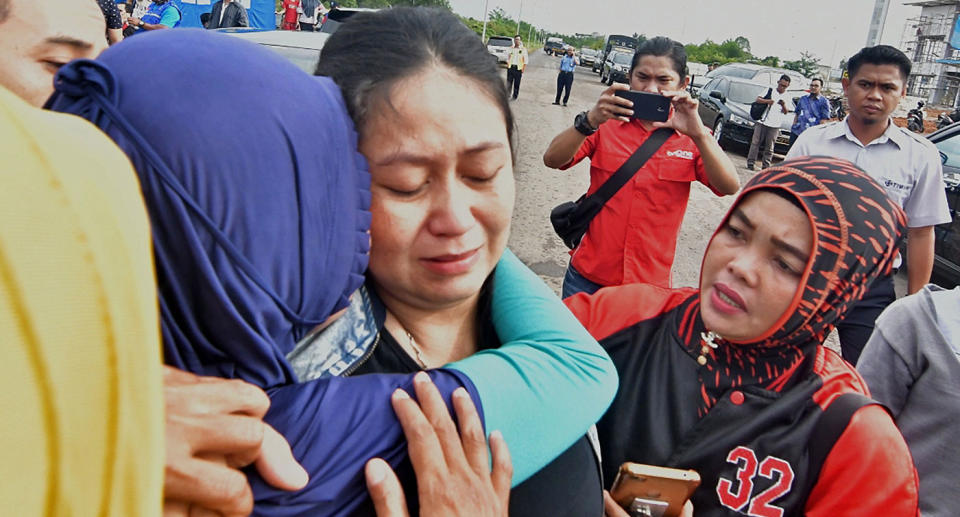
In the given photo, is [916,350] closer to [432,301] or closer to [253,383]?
[432,301]

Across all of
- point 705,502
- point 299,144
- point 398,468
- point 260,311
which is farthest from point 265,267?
point 705,502

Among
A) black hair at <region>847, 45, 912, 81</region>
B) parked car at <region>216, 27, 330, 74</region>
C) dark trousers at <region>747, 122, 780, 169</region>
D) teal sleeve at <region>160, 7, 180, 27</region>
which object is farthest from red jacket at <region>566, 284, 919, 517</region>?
dark trousers at <region>747, 122, 780, 169</region>

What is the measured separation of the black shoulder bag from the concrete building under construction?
4941 centimetres

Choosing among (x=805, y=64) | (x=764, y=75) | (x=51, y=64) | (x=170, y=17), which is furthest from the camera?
(x=805, y=64)

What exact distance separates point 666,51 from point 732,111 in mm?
10190

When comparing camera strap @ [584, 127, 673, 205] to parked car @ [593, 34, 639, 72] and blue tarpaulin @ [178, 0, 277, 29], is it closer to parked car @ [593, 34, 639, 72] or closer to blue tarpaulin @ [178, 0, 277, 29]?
blue tarpaulin @ [178, 0, 277, 29]

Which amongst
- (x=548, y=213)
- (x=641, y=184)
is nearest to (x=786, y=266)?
(x=641, y=184)

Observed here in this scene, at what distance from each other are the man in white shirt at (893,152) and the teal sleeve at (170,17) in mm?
6387

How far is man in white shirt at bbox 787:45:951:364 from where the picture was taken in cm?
331

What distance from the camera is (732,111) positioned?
12.5 m

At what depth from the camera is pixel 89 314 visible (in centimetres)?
33

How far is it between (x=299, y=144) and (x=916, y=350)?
184cm

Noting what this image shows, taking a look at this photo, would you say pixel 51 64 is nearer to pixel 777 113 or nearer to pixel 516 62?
pixel 777 113

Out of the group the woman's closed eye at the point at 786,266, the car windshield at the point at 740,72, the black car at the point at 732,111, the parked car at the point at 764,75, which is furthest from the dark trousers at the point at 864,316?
the car windshield at the point at 740,72
